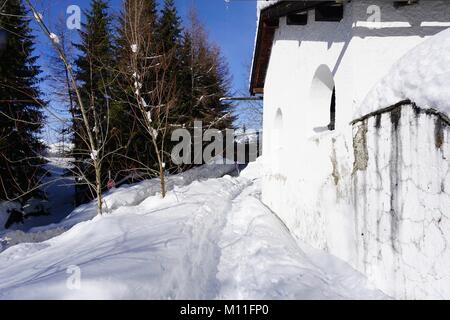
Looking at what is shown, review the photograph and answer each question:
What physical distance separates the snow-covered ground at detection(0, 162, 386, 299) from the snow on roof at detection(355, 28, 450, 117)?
189 cm

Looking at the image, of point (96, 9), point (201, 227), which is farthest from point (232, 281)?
point (96, 9)

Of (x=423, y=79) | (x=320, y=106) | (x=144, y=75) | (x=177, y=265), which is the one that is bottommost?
(x=177, y=265)

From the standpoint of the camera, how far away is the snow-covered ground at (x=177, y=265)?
2535 millimetres

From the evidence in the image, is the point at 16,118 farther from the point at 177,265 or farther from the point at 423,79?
the point at 423,79

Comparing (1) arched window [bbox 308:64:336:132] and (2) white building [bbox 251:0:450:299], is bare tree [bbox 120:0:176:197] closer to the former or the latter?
(2) white building [bbox 251:0:450:299]

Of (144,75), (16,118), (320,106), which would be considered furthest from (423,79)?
(16,118)

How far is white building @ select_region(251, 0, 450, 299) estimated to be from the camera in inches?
85.0

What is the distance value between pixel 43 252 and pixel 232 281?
2.94 metres

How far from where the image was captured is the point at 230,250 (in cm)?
427

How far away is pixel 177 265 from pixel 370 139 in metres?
2.56

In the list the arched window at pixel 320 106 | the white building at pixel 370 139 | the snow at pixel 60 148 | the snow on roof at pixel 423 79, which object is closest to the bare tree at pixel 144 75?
the snow at pixel 60 148

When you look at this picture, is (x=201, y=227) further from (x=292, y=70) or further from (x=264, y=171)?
(x=264, y=171)

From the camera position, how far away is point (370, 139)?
2961 mm

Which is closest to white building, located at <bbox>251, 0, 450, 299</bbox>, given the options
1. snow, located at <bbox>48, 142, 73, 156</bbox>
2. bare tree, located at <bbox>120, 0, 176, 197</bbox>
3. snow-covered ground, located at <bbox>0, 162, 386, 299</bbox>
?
snow-covered ground, located at <bbox>0, 162, 386, 299</bbox>
